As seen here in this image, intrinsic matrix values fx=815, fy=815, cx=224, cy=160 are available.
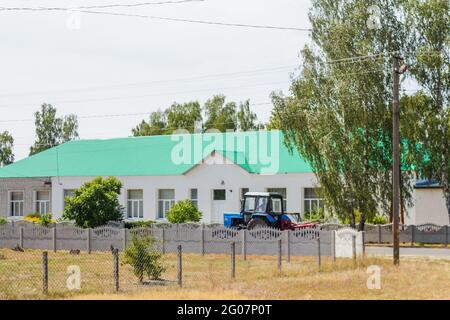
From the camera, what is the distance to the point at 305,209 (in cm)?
5250

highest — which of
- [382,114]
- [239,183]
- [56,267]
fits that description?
[382,114]

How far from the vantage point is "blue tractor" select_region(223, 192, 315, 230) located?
3912 cm

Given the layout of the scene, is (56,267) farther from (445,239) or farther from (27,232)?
(445,239)

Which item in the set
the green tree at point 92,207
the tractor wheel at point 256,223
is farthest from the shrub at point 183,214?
the tractor wheel at point 256,223

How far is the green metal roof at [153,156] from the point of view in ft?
180

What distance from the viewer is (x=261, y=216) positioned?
39.4 meters

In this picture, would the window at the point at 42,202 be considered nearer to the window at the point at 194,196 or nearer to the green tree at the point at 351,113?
the window at the point at 194,196

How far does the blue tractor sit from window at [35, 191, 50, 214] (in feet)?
90.4

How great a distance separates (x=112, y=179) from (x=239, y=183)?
1026cm

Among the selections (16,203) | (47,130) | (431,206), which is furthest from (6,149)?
(431,206)

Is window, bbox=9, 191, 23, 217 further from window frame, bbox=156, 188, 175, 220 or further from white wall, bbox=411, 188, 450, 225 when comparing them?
white wall, bbox=411, 188, 450, 225

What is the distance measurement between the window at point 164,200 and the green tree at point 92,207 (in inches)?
473

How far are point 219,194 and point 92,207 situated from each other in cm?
1277
